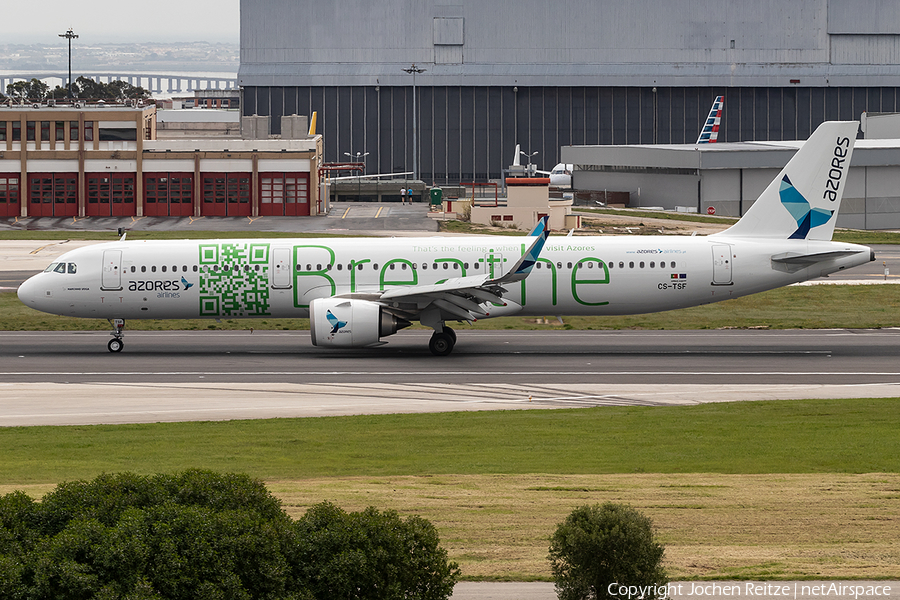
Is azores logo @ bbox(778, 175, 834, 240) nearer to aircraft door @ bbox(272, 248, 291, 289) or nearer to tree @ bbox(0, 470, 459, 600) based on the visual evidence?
aircraft door @ bbox(272, 248, 291, 289)

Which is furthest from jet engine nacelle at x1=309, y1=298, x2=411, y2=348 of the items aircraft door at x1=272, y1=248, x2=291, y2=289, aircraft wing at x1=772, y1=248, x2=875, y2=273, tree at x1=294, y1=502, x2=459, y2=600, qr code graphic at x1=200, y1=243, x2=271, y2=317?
tree at x1=294, y1=502, x2=459, y2=600

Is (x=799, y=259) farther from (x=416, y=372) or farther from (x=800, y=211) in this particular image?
(x=416, y=372)

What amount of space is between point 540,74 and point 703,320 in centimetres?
10446

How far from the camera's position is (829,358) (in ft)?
123

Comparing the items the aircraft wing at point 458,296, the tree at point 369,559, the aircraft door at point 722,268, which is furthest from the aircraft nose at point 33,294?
the tree at point 369,559

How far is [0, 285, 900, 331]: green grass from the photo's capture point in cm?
4556

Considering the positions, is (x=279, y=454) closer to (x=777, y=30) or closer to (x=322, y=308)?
(x=322, y=308)

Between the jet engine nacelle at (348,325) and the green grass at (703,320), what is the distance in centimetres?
896

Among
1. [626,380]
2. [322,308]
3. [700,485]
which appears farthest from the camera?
[322,308]

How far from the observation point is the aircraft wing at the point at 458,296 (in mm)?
36500

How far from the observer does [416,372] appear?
116ft

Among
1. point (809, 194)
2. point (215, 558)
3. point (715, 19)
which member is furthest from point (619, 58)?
point (215, 558)

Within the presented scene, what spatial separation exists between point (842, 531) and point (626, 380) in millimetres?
18143

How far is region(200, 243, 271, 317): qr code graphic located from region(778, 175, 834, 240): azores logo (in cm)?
1889
